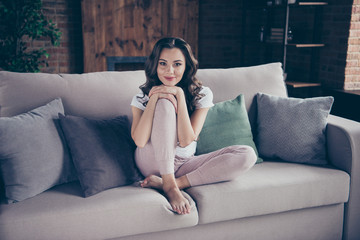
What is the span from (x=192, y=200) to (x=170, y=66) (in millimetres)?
672

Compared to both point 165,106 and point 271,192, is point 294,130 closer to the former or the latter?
point 271,192

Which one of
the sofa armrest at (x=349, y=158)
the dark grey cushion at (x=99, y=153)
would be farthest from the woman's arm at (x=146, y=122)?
the sofa armrest at (x=349, y=158)

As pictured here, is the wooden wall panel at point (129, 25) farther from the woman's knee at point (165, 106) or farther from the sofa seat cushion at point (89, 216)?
the sofa seat cushion at point (89, 216)

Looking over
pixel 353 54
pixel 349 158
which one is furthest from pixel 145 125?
pixel 353 54

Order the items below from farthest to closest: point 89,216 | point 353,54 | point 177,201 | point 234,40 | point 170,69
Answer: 1. point 234,40
2. point 353,54
3. point 170,69
4. point 177,201
5. point 89,216

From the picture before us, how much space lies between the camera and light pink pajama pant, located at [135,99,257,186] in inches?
67.6

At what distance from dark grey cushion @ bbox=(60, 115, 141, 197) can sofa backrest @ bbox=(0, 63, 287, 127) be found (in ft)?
0.56

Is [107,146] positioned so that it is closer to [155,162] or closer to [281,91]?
[155,162]

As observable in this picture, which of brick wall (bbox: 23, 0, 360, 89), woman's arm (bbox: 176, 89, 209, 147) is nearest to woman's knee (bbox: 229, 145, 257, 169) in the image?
woman's arm (bbox: 176, 89, 209, 147)

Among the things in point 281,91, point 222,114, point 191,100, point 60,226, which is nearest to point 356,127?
point 281,91

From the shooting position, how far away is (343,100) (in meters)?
3.18

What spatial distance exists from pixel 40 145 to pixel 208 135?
89 centimetres

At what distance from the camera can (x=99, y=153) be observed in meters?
1.75

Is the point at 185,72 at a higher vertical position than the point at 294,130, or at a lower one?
higher
